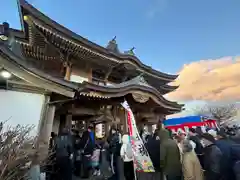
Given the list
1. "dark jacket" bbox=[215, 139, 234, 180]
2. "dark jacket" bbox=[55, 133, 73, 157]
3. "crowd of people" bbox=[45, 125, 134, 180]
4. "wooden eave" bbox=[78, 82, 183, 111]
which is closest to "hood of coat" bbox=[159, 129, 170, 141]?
"crowd of people" bbox=[45, 125, 134, 180]

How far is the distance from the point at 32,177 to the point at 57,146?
150cm

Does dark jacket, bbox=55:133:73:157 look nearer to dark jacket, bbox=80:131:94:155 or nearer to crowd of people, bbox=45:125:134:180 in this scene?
crowd of people, bbox=45:125:134:180

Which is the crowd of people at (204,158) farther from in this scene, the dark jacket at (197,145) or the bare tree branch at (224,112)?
the bare tree branch at (224,112)

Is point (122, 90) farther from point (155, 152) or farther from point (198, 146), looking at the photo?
point (198, 146)

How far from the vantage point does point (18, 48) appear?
1014cm

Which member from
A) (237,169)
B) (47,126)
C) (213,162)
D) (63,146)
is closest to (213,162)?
(213,162)

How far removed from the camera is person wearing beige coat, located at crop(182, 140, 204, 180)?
13.1 ft

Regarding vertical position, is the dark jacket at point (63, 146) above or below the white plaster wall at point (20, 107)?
below

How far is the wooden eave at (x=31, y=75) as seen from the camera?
4743 mm

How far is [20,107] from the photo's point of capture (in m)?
5.19

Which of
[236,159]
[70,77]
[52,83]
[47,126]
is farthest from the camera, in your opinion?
[70,77]

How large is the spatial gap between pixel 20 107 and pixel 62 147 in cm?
178

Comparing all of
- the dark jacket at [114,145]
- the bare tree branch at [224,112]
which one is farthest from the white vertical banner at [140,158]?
the bare tree branch at [224,112]

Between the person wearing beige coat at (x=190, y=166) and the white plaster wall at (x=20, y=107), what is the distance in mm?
4416
